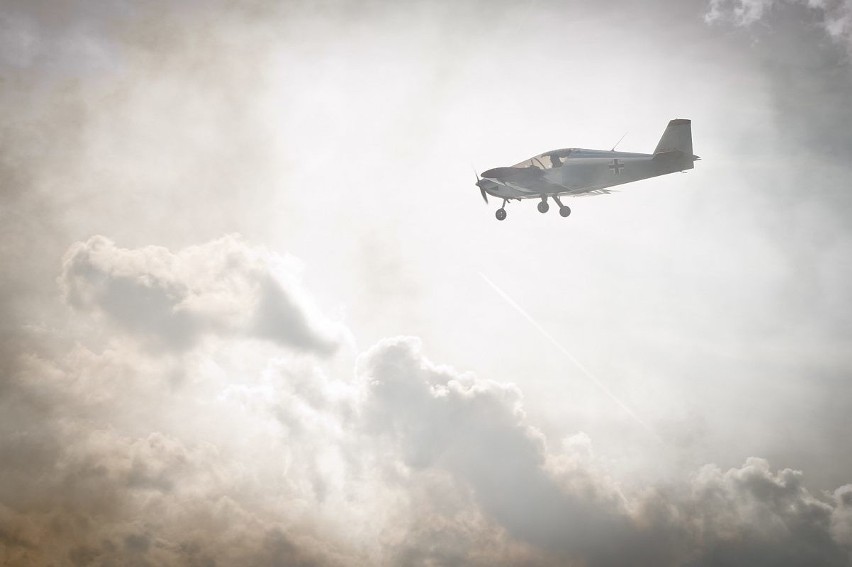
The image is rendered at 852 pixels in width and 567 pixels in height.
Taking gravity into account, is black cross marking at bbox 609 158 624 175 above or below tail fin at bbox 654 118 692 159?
below

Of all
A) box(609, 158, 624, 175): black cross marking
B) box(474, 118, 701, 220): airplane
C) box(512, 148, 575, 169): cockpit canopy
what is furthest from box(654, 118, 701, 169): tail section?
box(512, 148, 575, 169): cockpit canopy

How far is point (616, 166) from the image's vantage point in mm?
39906

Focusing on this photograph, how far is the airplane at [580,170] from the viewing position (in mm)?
38406

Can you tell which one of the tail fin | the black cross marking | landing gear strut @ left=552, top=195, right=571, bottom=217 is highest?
the tail fin

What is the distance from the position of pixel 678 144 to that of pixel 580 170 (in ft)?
23.5

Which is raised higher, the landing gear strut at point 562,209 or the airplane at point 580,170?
the airplane at point 580,170

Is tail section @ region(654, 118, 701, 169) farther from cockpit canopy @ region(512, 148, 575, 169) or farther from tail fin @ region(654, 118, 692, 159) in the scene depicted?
cockpit canopy @ region(512, 148, 575, 169)

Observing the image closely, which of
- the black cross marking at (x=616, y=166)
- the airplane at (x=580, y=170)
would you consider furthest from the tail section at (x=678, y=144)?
the black cross marking at (x=616, y=166)

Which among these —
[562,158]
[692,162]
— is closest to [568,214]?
[562,158]

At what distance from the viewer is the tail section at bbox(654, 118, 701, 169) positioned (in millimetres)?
38156

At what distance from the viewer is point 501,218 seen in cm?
4344

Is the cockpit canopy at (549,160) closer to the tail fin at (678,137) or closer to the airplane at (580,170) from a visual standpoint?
the airplane at (580,170)

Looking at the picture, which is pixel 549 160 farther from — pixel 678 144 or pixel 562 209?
pixel 678 144

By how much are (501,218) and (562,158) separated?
6820 mm
